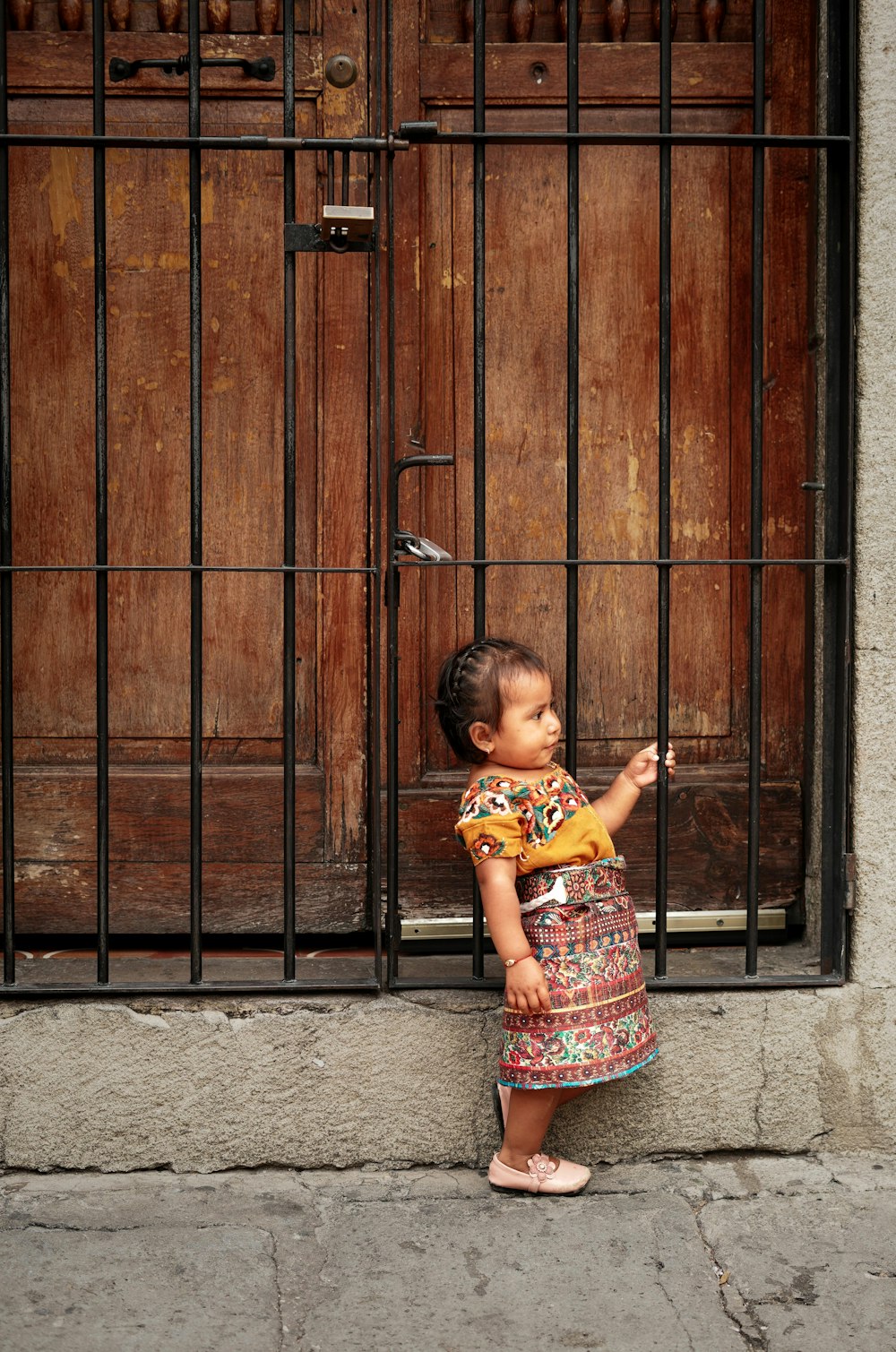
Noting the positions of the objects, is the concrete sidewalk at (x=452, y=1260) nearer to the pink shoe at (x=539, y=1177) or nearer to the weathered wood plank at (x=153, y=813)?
the pink shoe at (x=539, y=1177)

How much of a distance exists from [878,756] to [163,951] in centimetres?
172

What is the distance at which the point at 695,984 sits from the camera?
103 inches

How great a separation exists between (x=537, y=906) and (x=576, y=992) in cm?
18

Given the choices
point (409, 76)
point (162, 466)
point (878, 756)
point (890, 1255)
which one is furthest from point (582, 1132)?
point (409, 76)

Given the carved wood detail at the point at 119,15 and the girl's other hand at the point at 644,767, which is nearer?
the girl's other hand at the point at 644,767

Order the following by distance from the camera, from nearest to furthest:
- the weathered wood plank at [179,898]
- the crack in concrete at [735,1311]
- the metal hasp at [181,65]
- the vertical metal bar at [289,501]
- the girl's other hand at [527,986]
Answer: the crack in concrete at [735,1311] < the girl's other hand at [527,986] < the vertical metal bar at [289,501] < the metal hasp at [181,65] < the weathered wood plank at [179,898]

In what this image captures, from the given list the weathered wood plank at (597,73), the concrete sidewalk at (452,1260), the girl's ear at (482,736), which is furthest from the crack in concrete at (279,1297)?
the weathered wood plank at (597,73)

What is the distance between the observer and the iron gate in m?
2.51

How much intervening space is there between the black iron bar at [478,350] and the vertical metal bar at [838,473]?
2.42ft

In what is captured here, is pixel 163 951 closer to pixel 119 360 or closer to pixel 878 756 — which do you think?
pixel 119 360

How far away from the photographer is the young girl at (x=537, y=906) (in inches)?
92.8

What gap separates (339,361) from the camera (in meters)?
2.91

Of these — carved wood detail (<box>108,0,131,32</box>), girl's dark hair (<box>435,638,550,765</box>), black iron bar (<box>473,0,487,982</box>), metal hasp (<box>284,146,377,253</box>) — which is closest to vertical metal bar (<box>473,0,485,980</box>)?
black iron bar (<box>473,0,487,982</box>)

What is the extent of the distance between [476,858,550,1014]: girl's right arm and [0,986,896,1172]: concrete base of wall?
277 millimetres
